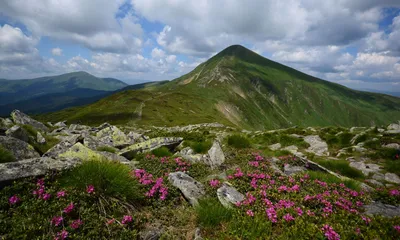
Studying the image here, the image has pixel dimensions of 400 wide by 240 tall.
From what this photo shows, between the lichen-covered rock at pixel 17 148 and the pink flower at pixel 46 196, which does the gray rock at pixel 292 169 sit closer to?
the pink flower at pixel 46 196

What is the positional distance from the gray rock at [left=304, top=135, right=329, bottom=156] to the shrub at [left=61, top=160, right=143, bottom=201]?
1694 centimetres

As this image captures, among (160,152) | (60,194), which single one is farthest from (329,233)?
(160,152)

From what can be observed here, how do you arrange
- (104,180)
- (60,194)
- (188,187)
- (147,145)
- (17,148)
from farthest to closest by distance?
(147,145) → (17,148) → (188,187) → (104,180) → (60,194)

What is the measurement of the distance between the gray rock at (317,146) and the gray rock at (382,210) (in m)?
10.9

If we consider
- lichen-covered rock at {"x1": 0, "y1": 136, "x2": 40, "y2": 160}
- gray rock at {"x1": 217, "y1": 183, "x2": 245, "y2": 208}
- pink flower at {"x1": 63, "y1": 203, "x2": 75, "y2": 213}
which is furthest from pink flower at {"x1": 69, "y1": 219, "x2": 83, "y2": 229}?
lichen-covered rock at {"x1": 0, "y1": 136, "x2": 40, "y2": 160}

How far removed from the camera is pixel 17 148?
33.6 ft

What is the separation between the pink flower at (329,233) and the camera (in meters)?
5.55

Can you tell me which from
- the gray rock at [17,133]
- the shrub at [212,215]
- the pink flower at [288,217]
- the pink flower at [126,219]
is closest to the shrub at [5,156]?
the gray rock at [17,133]

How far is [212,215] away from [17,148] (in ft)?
33.0

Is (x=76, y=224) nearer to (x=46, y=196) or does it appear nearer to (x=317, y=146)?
(x=46, y=196)

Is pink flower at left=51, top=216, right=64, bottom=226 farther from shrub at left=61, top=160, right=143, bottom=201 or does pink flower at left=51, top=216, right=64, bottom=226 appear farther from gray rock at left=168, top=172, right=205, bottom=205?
gray rock at left=168, top=172, right=205, bottom=205

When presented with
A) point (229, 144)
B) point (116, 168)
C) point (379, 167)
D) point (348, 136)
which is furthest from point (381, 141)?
point (116, 168)

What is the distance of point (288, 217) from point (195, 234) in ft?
9.43

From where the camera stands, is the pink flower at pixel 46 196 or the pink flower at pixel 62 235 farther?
the pink flower at pixel 46 196
